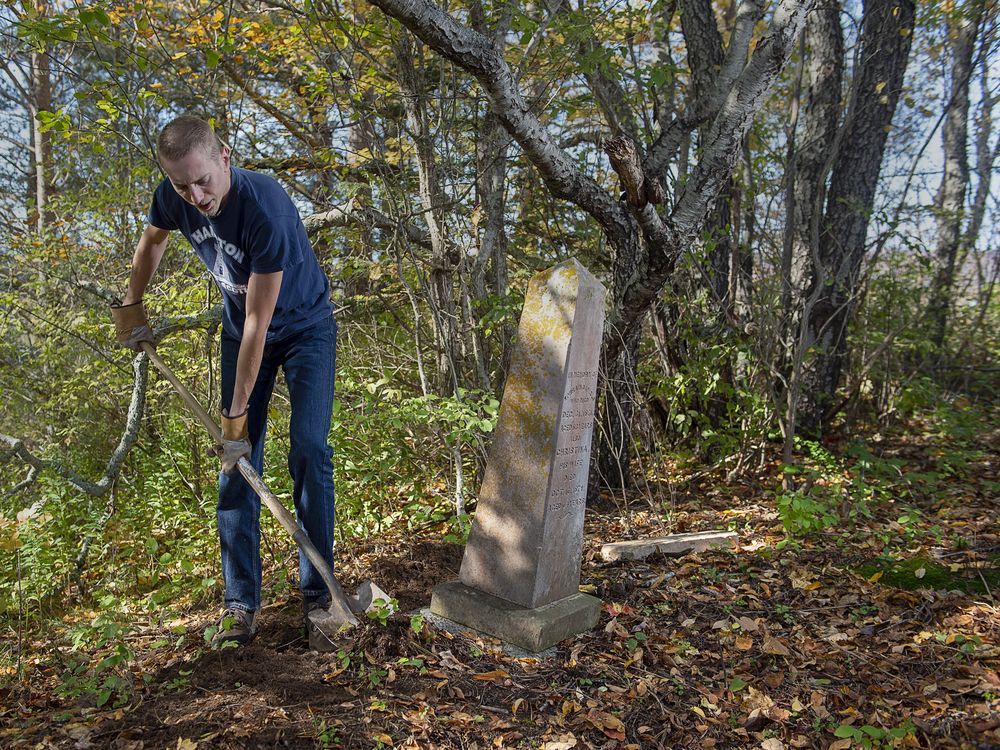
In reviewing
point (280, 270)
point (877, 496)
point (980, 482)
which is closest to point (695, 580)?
point (877, 496)

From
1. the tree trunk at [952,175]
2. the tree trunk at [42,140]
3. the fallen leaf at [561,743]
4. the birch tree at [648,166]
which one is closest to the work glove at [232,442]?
the fallen leaf at [561,743]

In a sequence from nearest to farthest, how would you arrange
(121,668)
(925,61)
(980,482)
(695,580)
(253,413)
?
1. (121,668)
2. (253,413)
3. (695,580)
4. (980,482)
5. (925,61)

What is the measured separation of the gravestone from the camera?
11.1 feet

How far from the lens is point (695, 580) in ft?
13.9

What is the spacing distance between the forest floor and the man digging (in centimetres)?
35

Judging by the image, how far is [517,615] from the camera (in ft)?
11.1

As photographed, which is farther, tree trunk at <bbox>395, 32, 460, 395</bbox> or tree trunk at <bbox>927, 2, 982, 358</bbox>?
tree trunk at <bbox>927, 2, 982, 358</bbox>

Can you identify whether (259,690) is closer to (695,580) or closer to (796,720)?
(796,720)

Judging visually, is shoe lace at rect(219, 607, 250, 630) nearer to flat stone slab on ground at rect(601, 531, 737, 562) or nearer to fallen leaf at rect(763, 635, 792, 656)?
flat stone slab on ground at rect(601, 531, 737, 562)

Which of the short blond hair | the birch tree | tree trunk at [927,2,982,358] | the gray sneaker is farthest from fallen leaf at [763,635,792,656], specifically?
tree trunk at [927,2,982,358]

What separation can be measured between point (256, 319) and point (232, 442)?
60 cm

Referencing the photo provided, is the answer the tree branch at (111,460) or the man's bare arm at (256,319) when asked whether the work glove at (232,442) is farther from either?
the tree branch at (111,460)

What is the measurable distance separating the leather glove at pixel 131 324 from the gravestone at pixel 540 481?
5.89 feet

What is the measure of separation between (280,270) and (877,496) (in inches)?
186
